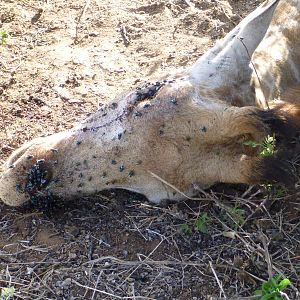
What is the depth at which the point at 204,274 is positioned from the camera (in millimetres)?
3334

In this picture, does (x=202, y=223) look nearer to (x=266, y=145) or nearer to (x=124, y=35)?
(x=266, y=145)

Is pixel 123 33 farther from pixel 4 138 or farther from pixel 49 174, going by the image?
pixel 49 174

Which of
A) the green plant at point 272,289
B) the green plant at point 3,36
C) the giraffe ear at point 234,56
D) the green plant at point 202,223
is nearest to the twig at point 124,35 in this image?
the green plant at point 3,36

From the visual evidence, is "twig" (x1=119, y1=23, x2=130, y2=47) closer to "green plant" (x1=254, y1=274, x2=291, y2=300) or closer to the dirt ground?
the dirt ground

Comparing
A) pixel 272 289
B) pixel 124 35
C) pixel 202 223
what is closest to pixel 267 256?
pixel 272 289

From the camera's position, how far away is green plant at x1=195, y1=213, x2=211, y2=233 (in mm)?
3504

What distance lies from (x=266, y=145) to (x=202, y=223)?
20.9 inches

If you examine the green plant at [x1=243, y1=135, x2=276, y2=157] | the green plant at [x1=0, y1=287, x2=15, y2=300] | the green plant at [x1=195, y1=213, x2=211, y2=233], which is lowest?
the green plant at [x1=0, y1=287, x2=15, y2=300]

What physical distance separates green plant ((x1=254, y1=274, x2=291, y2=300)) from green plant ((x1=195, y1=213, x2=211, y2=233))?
1.87 ft

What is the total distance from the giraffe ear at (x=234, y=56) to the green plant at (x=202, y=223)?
69 cm

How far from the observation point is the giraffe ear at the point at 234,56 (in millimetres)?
3664

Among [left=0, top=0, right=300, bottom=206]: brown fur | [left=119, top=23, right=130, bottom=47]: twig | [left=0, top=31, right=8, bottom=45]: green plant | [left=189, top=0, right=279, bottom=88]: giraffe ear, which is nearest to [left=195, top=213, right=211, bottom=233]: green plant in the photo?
[left=0, top=0, right=300, bottom=206]: brown fur

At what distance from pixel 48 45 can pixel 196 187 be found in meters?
2.33

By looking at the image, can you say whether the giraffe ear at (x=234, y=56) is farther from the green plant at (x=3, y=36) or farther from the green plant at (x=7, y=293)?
the green plant at (x=3, y=36)
